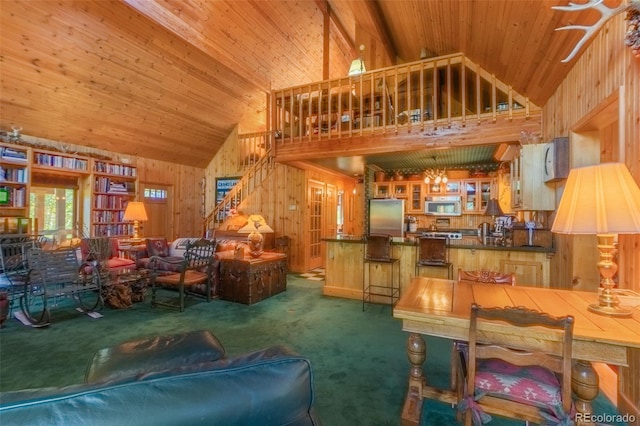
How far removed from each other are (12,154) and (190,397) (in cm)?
615

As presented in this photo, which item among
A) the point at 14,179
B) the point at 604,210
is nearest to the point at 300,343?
the point at 604,210

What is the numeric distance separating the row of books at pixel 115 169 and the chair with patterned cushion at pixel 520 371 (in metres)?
6.94

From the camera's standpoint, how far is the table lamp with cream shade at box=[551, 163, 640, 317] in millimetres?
1384

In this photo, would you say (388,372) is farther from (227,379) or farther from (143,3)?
(143,3)

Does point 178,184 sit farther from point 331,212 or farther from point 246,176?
point 331,212

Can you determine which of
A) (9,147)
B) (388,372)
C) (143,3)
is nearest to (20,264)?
(9,147)

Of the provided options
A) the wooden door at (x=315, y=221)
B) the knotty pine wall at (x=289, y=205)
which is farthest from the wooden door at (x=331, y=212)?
the knotty pine wall at (x=289, y=205)

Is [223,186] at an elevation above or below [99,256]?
above

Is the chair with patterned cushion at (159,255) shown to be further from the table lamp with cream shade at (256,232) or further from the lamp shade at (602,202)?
the lamp shade at (602,202)

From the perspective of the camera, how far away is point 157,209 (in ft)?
24.1

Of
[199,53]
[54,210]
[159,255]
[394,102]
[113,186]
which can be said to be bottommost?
[159,255]

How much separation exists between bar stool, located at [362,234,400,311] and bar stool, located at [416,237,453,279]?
39 cm

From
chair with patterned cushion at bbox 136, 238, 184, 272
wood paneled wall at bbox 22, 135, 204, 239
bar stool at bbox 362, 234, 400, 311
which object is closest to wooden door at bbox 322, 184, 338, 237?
bar stool at bbox 362, 234, 400, 311

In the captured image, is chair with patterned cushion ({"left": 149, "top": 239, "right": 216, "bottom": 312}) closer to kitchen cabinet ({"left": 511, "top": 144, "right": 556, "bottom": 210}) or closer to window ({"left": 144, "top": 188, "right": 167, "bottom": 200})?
window ({"left": 144, "top": 188, "right": 167, "bottom": 200})
